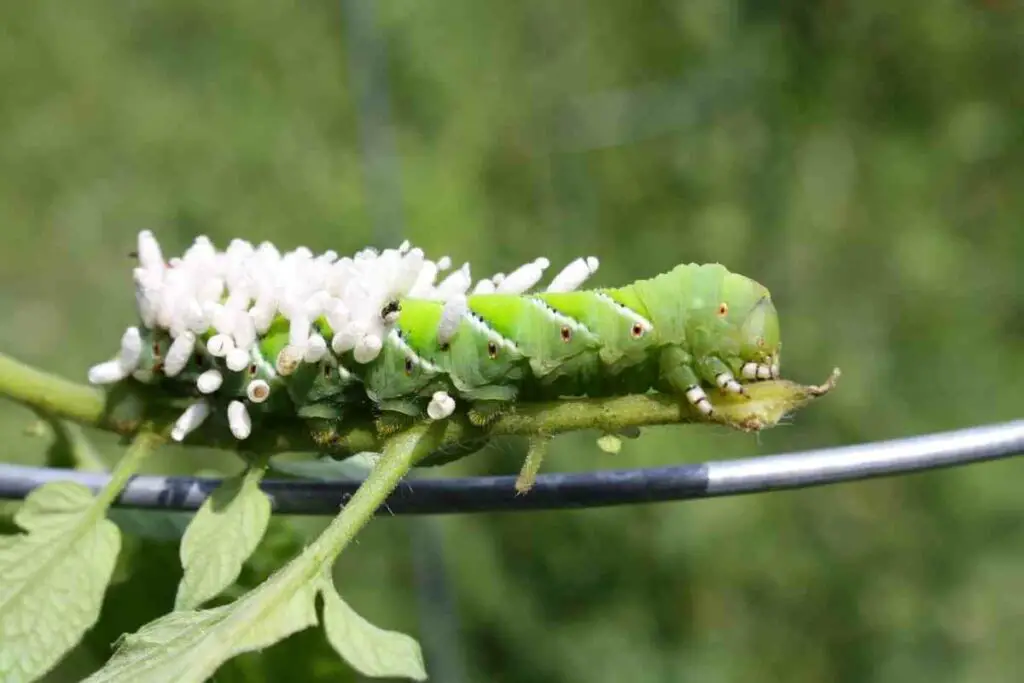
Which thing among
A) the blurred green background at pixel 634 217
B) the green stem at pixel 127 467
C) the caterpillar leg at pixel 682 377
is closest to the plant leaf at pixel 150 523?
the green stem at pixel 127 467

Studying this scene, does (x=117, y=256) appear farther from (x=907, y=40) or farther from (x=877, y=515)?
(x=907, y=40)

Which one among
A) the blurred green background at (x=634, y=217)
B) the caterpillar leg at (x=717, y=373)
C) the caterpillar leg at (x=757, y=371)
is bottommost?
the blurred green background at (x=634, y=217)

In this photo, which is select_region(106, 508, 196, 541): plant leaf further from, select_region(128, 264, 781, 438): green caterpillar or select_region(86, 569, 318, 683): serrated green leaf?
select_region(86, 569, 318, 683): serrated green leaf

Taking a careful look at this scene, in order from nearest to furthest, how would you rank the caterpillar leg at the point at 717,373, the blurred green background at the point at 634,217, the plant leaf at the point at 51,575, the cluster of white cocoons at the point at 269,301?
the plant leaf at the point at 51,575
the caterpillar leg at the point at 717,373
the cluster of white cocoons at the point at 269,301
the blurred green background at the point at 634,217

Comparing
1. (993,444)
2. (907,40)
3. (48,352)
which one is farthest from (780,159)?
(993,444)

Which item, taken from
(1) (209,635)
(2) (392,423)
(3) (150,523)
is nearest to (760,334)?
(2) (392,423)

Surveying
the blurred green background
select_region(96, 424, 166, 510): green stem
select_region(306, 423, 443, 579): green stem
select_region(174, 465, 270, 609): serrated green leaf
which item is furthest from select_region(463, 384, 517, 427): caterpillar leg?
the blurred green background

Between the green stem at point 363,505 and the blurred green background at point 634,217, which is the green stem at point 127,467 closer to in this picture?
the green stem at point 363,505

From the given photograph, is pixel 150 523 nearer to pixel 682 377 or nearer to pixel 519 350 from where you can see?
pixel 519 350

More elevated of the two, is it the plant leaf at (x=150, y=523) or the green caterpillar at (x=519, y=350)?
the green caterpillar at (x=519, y=350)
